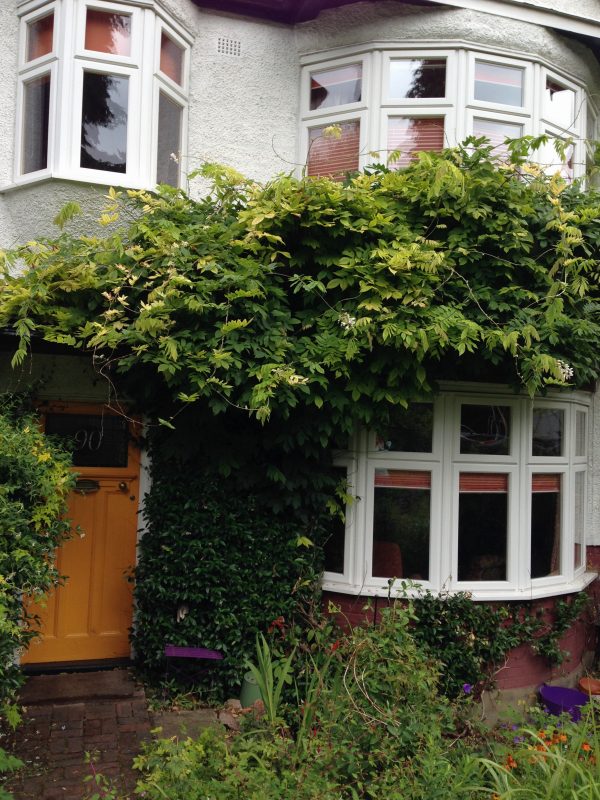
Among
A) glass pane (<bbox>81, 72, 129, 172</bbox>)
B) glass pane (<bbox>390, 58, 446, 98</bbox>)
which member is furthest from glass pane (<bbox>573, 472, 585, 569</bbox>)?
glass pane (<bbox>81, 72, 129, 172</bbox>)

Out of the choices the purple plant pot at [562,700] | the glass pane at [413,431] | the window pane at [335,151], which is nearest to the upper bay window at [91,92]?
the window pane at [335,151]

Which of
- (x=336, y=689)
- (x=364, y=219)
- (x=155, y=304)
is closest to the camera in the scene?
(x=336, y=689)

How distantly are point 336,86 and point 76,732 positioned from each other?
5.84 meters

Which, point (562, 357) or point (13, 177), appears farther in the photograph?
point (13, 177)

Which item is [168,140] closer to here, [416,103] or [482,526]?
[416,103]

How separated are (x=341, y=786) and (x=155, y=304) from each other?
307 cm

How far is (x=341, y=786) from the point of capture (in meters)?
3.51

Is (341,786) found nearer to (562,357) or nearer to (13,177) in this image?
(562,357)

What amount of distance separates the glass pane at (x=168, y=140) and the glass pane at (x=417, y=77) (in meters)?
1.99

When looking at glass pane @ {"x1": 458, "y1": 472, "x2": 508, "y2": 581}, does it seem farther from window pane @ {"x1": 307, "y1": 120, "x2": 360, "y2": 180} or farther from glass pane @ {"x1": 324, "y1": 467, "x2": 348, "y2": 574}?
window pane @ {"x1": 307, "y1": 120, "x2": 360, "y2": 180}

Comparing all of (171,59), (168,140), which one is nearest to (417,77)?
(171,59)

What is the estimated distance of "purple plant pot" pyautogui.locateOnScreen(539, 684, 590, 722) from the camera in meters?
5.30

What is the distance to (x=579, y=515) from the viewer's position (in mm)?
6488

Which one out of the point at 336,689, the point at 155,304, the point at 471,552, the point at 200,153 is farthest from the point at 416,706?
the point at 200,153
